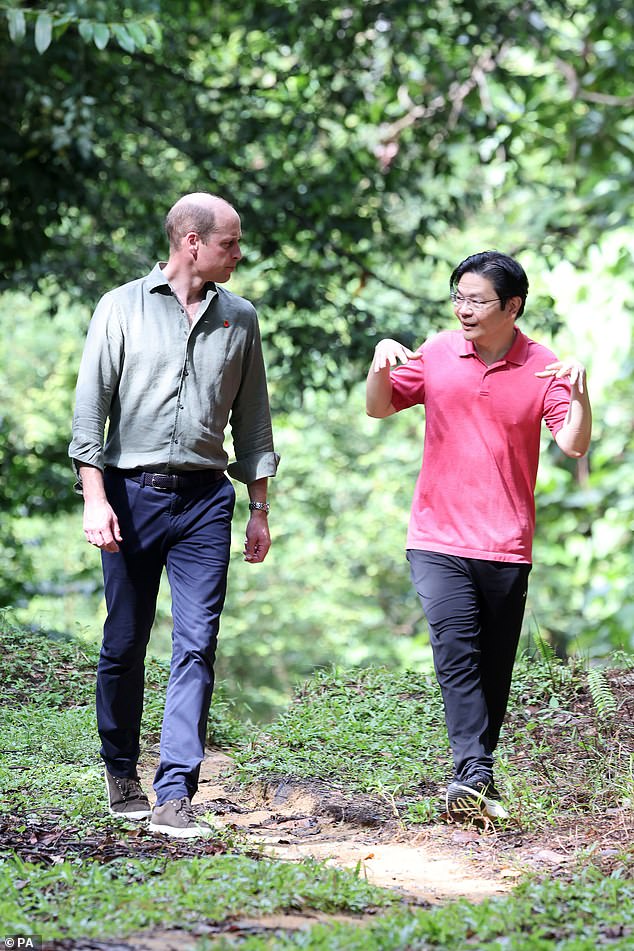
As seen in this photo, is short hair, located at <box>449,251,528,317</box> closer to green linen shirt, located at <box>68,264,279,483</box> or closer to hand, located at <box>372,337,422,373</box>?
hand, located at <box>372,337,422,373</box>

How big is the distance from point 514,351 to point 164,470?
153 cm

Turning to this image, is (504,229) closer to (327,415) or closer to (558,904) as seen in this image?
(327,415)

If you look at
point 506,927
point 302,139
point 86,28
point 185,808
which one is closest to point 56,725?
point 185,808

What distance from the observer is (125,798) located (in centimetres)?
453

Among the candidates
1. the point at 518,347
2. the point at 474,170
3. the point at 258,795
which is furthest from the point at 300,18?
the point at 474,170

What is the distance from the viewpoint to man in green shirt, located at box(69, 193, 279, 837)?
437 centimetres

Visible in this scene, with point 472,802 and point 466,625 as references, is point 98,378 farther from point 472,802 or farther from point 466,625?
point 472,802

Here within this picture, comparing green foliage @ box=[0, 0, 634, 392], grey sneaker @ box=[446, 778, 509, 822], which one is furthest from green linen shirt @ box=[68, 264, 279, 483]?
green foliage @ box=[0, 0, 634, 392]

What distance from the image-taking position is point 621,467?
9641 millimetres

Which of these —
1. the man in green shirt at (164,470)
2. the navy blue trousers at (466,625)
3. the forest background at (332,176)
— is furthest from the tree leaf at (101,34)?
the navy blue trousers at (466,625)

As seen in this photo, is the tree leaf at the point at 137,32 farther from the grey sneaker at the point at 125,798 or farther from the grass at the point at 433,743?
the grey sneaker at the point at 125,798

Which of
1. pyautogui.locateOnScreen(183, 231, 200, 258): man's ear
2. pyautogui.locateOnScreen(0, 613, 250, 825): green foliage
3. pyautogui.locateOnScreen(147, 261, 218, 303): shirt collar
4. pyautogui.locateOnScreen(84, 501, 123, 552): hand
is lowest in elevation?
pyautogui.locateOnScreen(0, 613, 250, 825): green foliage

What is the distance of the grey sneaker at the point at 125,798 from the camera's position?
4.51m

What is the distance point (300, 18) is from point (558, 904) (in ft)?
26.3
